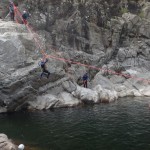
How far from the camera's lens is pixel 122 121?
1297 inches

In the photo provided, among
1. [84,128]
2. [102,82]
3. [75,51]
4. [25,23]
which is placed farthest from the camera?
[75,51]

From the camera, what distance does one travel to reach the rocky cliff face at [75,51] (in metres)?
40.8

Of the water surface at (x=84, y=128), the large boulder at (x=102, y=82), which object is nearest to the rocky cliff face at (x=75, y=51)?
the large boulder at (x=102, y=82)

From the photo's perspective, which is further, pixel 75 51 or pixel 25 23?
pixel 75 51

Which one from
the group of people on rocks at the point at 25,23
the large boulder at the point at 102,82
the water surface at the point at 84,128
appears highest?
the group of people on rocks at the point at 25,23

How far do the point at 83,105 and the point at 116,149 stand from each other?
63.0 feet

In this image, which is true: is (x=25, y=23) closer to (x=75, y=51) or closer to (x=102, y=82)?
(x=75, y=51)

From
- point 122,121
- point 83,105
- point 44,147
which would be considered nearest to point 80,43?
point 83,105

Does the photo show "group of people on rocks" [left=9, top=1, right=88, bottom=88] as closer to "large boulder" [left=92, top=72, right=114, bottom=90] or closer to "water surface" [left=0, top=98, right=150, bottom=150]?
"large boulder" [left=92, top=72, right=114, bottom=90]

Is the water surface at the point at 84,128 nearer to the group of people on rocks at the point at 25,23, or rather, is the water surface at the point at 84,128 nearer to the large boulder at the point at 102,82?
the group of people on rocks at the point at 25,23

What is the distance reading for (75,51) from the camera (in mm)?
55438

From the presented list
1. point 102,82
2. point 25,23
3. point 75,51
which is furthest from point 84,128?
point 75,51

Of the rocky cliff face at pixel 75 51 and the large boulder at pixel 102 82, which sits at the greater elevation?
the rocky cliff face at pixel 75 51

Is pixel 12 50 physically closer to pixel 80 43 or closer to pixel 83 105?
pixel 83 105
